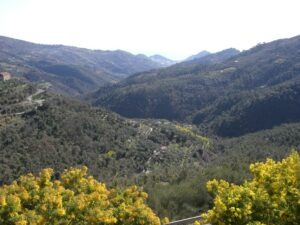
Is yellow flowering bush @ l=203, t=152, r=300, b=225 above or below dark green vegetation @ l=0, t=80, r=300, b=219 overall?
above

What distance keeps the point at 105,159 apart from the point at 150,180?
83.7ft

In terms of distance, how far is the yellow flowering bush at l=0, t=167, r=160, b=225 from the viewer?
1962 cm

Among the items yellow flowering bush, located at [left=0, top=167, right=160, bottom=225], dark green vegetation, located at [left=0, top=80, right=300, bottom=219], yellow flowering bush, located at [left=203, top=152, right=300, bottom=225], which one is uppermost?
yellow flowering bush, located at [left=203, top=152, right=300, bottom=225]

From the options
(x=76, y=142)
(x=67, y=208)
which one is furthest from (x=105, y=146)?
(x=67, y=208)

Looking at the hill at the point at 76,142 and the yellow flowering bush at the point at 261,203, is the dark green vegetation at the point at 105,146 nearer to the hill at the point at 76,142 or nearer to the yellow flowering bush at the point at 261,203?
the hill at the point at 76,142

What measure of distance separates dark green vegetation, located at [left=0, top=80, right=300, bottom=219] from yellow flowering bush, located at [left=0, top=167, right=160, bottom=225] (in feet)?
101

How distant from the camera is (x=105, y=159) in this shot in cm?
9125

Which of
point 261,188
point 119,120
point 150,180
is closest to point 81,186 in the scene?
point 261,188

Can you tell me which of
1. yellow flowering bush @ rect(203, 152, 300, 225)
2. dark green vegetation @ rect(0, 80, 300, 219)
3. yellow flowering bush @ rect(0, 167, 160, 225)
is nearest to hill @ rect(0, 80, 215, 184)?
dark green vegetation @ rect(0, 80, 300, 219)

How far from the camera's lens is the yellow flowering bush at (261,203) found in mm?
16781

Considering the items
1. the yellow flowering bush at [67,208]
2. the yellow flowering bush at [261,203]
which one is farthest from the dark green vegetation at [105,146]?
the yellow flowering bush at [261,203]

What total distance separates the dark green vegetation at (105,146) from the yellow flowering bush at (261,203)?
33.0m

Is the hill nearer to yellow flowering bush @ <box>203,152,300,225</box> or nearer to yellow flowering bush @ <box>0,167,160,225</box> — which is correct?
yellow flowering bush @ <box>0,167,160,225</box>

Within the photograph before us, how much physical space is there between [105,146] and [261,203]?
8040 centimetres
